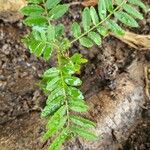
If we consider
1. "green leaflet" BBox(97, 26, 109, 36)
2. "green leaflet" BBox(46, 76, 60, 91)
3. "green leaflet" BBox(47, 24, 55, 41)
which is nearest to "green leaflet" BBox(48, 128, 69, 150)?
"green leaflet" BBox(46, 76, 60, 91)

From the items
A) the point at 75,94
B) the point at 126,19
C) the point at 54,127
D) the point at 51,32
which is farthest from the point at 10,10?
the point at 54,127

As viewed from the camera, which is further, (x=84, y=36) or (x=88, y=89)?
(x=88, y=89)

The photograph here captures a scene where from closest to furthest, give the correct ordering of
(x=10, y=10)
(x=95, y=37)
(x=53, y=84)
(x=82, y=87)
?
1. (x=53, y=84)
2. (x=95, y=37)
3. (x=82, y=87)
4. (x=10, y=10)

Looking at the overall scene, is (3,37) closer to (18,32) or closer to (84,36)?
(18,32)

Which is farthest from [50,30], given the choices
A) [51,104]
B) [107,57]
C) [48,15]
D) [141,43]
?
[141,43]

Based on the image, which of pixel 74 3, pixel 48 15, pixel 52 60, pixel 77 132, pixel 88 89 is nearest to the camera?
pixel 77 132

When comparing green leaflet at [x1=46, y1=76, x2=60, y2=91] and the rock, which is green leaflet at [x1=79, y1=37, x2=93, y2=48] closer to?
green leaflet at [x1=46, y1=76, x2=60, y2=91]

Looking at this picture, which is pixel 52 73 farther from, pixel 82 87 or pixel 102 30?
pixel 82 87
